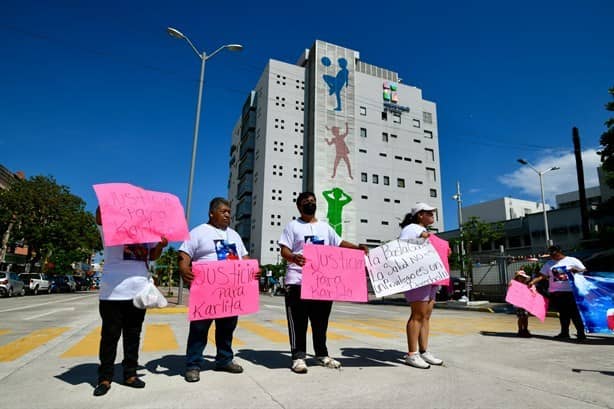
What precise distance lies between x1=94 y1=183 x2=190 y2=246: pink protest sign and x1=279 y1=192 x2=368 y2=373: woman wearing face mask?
1.18 m

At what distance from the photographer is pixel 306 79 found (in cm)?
7069

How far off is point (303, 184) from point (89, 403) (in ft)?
214

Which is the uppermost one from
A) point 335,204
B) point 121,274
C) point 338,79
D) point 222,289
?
point 338,79

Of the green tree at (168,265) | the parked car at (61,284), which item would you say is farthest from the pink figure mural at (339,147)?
the parked car at (61,284)

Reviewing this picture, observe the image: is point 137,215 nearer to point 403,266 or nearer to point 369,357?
point 403,266

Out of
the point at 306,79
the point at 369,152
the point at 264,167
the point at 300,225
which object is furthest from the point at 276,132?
the point at 300,225

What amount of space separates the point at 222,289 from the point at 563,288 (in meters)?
6.54

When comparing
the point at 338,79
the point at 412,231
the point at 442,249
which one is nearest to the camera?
the point at 412,231

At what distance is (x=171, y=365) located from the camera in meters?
4.21

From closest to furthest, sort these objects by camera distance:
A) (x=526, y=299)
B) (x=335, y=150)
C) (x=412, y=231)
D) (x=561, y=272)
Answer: (x=412, y=231) → (x=561, y=272) → (x=526, y=299) → (x=335, y=150)

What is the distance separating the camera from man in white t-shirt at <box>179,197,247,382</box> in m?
3.71

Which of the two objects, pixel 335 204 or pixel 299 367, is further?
pixel 335 204

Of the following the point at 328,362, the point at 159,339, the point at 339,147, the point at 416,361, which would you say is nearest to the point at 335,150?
the point at 339,147

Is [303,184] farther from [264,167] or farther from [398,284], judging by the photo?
[398,284]
